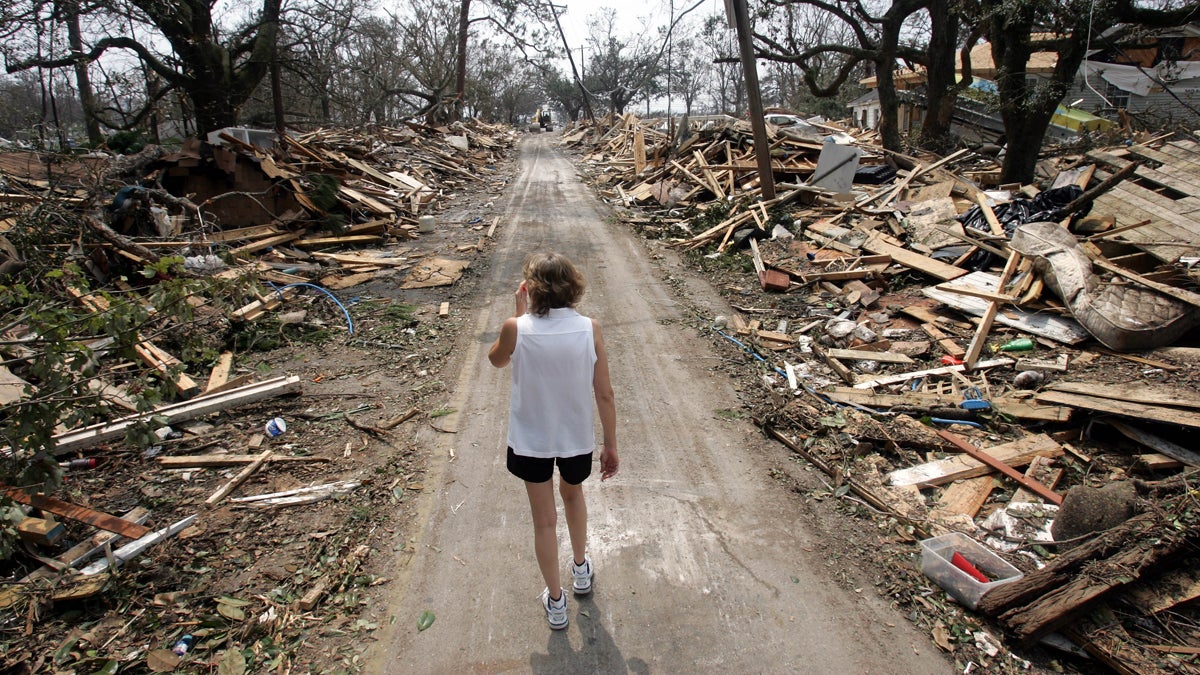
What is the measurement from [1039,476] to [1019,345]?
2.23m

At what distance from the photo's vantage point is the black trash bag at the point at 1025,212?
8711 mm

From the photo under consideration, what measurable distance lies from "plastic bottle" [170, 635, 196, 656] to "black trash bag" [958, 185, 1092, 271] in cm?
911

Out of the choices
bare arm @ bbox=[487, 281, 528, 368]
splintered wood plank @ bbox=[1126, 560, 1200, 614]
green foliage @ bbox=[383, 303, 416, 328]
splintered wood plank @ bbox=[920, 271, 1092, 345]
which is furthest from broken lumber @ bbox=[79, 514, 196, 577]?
splintered wood plank @ bbox=[920, 271, 1092, 345]

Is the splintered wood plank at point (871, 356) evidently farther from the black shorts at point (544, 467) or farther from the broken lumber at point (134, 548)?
the broken lumber at point (134, 548)

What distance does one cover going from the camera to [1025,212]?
9.03m

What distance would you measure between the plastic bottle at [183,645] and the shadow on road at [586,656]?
168 cm

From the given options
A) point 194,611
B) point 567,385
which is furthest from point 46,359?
point 567,385

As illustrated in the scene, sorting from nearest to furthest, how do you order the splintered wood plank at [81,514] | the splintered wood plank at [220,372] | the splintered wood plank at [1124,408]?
1. the splintered wood plank at [81,514]
2. the splintered wood plank at [1124,408]
3. the splintered wood plank at [220,372]

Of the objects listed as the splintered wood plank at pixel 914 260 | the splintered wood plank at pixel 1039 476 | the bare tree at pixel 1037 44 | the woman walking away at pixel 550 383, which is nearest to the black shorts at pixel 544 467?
the woman walking away at pixel 550 383

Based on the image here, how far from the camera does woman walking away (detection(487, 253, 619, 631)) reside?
9.37 ft

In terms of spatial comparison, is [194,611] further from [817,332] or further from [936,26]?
[936,26]

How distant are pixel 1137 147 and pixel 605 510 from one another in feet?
39.8

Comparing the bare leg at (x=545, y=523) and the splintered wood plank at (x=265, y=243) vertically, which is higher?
the splintered wood plank at (x=265, y=243)

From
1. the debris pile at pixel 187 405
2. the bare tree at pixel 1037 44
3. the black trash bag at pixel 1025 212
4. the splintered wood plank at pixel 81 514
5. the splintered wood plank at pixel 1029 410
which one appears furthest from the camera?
the bare tree at pixel 1037 44
